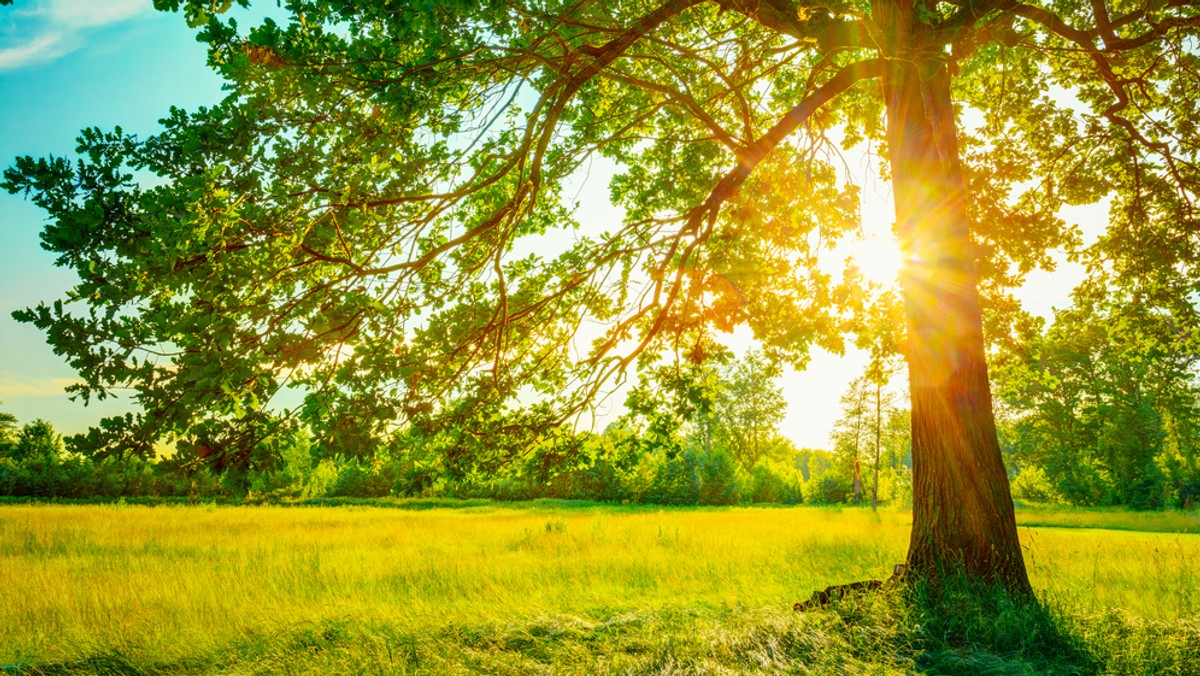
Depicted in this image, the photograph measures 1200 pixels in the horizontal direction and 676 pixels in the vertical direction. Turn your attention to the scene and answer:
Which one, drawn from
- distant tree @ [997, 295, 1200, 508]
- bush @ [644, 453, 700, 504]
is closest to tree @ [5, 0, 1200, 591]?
distant tree @ [997, 295, 1200, 508]

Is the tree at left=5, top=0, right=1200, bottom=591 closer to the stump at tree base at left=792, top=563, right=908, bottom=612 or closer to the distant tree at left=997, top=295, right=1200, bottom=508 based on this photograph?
the stump at tree base at left=792, top=563, right=908, bottom=612

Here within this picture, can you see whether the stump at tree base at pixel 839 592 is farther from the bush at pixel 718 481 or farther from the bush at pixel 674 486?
the bush at pixel 718 481

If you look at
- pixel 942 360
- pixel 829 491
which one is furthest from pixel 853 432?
pixel 942 360

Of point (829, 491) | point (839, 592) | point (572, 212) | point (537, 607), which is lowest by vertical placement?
point (829, 491)

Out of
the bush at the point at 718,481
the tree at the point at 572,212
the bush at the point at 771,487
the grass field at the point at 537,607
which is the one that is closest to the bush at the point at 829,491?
the bush at the point at 771,487

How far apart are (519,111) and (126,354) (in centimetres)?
488

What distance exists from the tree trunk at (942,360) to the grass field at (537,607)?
0.74 metres

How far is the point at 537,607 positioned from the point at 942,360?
18.9 feet

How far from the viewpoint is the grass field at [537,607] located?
4.88m

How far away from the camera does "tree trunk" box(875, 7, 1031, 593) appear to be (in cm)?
598

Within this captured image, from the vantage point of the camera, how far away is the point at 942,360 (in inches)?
252

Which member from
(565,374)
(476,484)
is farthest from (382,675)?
(565,374)

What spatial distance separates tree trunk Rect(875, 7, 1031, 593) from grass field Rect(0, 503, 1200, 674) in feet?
2.42

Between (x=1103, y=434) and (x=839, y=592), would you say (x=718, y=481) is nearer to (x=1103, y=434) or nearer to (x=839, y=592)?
(x=1103, y=434)
